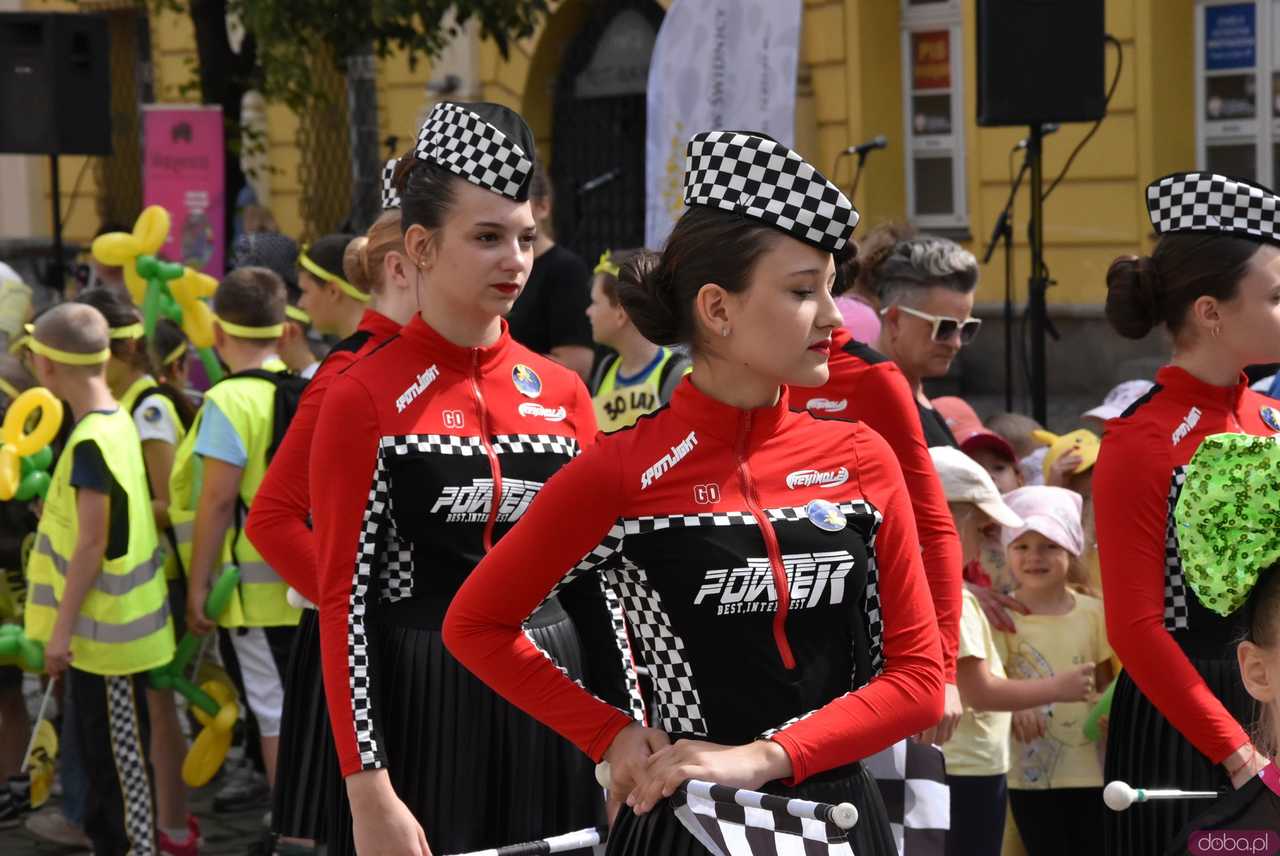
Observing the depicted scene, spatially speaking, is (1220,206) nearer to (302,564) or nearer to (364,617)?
(364,617)

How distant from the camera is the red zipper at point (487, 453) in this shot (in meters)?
3.42

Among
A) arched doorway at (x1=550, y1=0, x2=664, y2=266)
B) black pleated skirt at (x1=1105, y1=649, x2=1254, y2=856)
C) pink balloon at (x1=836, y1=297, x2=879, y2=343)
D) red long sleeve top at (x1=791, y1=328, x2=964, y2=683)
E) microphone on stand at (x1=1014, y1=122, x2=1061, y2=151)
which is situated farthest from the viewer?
arched doorway at (x1=550, y1=0, x2=664, y2=266)

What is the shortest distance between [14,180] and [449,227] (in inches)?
810

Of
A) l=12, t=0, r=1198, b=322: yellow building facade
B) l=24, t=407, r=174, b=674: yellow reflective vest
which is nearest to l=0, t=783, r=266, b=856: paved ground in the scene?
l=24, t=407, r=174, b=674: yellow reflective vest

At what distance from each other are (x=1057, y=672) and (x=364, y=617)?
202 centimetres

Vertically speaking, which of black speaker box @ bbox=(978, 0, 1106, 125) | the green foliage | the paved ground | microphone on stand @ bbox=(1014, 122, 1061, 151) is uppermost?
the green foliage

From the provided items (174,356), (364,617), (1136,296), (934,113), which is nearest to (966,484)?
(1136,296)

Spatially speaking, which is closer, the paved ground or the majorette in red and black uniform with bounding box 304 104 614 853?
the majorette in red and black uniform with bounding box 304 104 614 853

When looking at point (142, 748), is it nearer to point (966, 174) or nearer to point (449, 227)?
point (449, 227)

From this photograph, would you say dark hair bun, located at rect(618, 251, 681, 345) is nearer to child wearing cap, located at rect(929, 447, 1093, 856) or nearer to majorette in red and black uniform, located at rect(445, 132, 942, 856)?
majorette in red and black uniform, located at rect(445, 132, 942, 856)

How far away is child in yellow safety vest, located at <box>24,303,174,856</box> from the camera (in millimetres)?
5645

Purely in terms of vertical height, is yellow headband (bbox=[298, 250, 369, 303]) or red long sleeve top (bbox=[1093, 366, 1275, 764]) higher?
yellow headband (bbox=[298, 250, 369, 303])

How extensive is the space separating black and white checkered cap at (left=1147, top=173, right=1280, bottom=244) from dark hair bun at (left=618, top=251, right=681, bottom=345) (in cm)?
125

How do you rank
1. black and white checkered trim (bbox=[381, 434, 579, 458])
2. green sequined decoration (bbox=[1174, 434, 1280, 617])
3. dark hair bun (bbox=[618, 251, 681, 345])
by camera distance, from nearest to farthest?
green sequined decoration (bbox=[1174, 434, 1280, 617]) < dark hair bun (bbox=[618, 251, 681, 345]) < black and white checkered trim (bbox=[381, 434, 579, 458])
